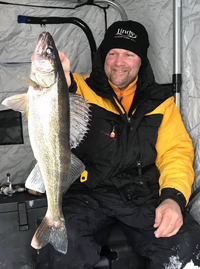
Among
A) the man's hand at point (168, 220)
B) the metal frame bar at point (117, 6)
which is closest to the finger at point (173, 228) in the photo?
the man's hand at point (168, 220)

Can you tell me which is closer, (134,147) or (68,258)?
(68,258)

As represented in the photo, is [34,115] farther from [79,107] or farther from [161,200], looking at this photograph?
[161,200]

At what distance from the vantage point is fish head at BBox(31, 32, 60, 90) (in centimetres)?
142

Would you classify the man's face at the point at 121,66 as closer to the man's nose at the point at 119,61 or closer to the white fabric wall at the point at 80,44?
the man's nose at the point at 119,61

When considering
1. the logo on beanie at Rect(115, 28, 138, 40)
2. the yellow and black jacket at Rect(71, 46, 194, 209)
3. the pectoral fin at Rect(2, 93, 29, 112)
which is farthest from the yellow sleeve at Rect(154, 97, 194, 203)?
the pectoral fin at Rect(2, 93, 29, 112)

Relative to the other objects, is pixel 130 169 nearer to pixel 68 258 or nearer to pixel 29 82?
pixel 68 258

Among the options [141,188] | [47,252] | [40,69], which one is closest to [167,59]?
[141,188]

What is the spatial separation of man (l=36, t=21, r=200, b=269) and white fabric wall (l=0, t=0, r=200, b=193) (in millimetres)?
234

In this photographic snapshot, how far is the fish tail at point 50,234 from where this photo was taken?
165 centimetres

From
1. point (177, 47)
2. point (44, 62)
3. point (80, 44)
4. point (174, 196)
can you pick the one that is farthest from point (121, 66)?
point (44, 62)

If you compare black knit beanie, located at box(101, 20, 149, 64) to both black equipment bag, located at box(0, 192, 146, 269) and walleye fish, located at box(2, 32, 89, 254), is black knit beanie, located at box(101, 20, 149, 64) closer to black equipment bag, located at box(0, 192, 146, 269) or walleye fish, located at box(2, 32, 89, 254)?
walleye fish, located at box(2, 32, 89, 254)

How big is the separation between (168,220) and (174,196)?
0.17 m

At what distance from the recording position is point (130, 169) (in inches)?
89.1

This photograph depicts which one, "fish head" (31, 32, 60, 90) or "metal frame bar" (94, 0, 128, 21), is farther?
"metal frame bar" (94, 0, 128, 21)
